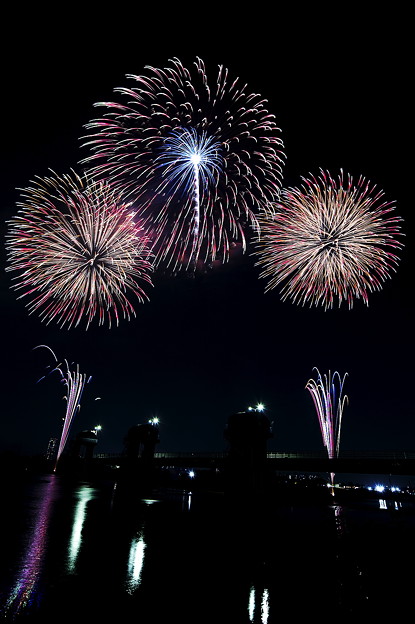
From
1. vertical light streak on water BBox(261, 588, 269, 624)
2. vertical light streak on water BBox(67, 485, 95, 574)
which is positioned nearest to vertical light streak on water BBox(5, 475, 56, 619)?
vertical light streak on water BBox(67, 485, 95, 574)

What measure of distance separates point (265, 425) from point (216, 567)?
123 ft

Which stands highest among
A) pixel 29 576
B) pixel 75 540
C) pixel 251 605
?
pixel 251 605

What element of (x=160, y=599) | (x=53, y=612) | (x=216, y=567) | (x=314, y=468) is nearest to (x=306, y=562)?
(x=216, y=567)

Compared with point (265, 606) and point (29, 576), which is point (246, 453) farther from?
point (29, 576)

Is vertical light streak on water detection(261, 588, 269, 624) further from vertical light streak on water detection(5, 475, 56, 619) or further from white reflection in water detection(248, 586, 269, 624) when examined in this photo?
vertical light streak on water detection(5, 475, 56, 619)

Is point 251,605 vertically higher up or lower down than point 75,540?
higher up

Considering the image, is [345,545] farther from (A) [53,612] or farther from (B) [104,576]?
(A) [53,612]

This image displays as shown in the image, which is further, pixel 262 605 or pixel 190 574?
pixel 190 574

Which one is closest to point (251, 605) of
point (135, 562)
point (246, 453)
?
point (135, 562)

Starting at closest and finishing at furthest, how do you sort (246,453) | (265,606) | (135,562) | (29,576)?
1. (265,606)
2. (29,576)
3. (135,562)
4. (246,453)

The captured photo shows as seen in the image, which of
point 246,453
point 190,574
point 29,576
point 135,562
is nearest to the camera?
point 29,576

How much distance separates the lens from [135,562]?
45.6ft

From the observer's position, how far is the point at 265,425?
50.3m

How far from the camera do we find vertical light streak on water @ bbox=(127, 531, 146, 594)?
11125 mm
